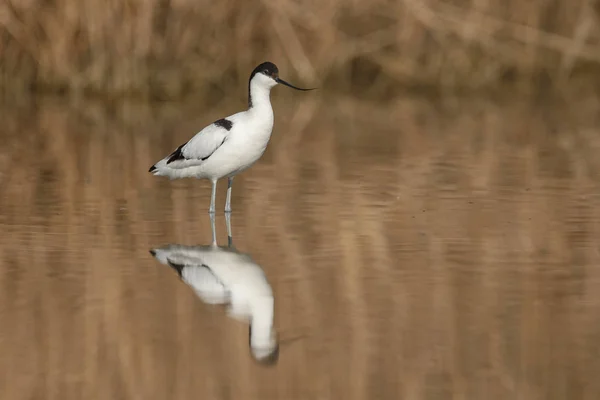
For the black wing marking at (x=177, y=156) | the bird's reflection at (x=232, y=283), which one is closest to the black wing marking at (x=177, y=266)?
the bird's reflection at (x=232, y=283)

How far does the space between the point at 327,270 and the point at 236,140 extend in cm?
195

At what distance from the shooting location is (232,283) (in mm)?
6543

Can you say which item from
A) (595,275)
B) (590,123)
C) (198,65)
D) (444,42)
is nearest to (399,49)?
(444,42)

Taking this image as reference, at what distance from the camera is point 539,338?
5480mm

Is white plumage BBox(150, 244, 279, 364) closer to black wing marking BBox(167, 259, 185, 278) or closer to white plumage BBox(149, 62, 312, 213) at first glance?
black wing marking BBox(167, 259, 185, 278)

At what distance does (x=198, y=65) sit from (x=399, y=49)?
8.23 ft

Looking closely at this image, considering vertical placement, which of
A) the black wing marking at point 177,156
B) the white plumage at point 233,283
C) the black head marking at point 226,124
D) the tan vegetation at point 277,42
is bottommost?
the white plumage at point 233,283

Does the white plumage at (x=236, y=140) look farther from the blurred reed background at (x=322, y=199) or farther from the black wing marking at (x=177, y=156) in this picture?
the blurred reed background at (x=322, y=199)

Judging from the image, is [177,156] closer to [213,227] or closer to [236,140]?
[236,140]

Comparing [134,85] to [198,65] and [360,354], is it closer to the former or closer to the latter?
[198,65]

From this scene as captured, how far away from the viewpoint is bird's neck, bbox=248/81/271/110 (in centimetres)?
879

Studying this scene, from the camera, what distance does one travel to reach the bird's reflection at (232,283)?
554 cm

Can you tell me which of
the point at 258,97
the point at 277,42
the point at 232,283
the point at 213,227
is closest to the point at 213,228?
the point at 213,227

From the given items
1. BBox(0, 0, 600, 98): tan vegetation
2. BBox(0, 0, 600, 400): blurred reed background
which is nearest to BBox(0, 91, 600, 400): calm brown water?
BBox(0, 0, 600, 400): blurred reed background
